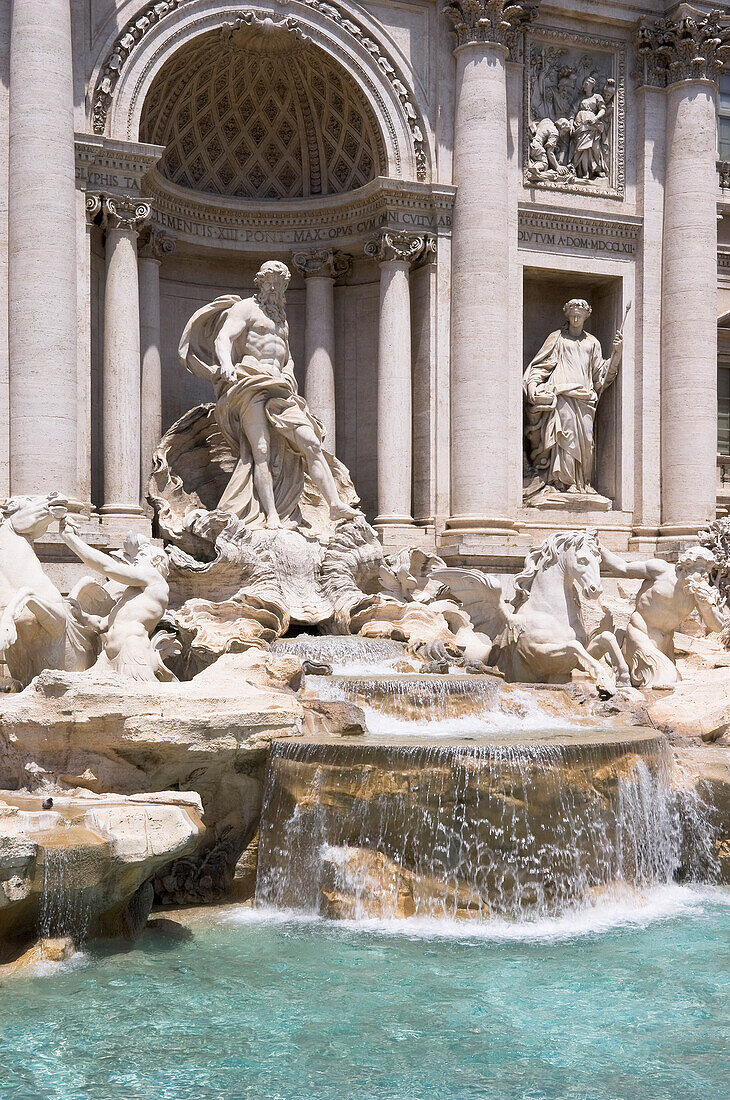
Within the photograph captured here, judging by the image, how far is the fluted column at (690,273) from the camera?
17.0 m

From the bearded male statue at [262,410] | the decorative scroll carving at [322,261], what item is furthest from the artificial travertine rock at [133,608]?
the decorative scroll carving at [322,261]

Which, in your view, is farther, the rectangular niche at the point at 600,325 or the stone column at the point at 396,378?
the rectangular niche at the point at 600,325

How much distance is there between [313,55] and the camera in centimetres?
1566

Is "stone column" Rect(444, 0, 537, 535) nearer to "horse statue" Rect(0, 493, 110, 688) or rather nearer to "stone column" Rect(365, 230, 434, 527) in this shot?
"stone column" Rect(365, 230, 434, 527)

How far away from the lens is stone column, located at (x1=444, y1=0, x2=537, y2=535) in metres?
15.7

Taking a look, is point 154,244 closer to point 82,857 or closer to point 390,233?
point 390,233

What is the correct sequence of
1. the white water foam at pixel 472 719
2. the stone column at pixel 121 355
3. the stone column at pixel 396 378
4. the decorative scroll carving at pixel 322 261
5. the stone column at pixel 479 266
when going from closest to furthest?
1. the white water foam at pixel 472 719
2. the stone column at pixel 121 355
3. the stone column at pixel 479 266
4. the stone column at pixel 396 378
5. the decorative scroll carving at pixel 322 261

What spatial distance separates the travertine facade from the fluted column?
0.04 m

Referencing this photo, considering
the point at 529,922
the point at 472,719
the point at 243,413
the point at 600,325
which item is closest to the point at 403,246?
the point at 243,413

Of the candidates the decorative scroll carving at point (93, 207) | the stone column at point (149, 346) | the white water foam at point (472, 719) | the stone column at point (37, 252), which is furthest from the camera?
the stone column at point (149, 346)

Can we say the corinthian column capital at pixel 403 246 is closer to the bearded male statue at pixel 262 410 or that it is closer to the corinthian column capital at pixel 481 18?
the bearded male statue at pixel 262 410

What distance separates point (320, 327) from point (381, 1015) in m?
11.5

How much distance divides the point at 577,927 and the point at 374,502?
9051 mm

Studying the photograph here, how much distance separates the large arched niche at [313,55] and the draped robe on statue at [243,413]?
2.47m
